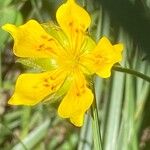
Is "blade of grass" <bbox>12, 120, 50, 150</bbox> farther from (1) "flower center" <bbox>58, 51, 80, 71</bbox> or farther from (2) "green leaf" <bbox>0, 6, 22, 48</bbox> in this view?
(1) "flower center" <bbox>58, 51, 80, 71</bbox>

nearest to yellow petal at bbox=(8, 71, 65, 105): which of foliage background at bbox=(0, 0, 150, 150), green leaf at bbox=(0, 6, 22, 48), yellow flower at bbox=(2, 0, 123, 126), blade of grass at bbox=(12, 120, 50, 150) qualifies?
yellow flower at bbox=(2, 0, 123, 126)

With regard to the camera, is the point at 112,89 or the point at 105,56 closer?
the point at 105,56

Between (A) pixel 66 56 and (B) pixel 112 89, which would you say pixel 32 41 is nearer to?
(A) pixel 66 56

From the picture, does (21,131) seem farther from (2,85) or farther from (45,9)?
(45,9)

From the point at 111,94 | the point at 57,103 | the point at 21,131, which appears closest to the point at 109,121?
the point at 111,94

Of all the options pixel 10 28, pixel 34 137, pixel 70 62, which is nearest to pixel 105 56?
pixel 70 62

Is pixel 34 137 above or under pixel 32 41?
under
